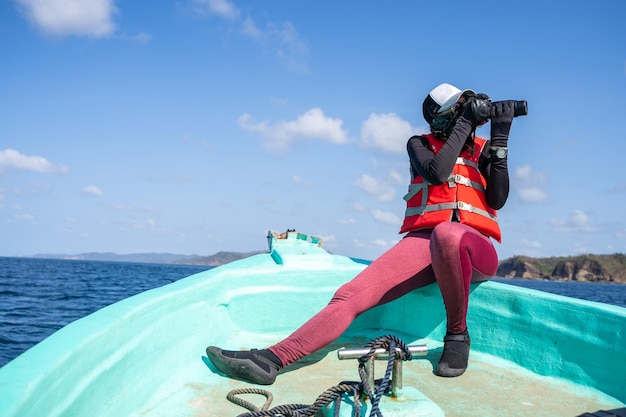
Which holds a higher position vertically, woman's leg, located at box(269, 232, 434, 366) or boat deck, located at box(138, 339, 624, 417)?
woman's leg, located at box(269, 232, 434, 366)

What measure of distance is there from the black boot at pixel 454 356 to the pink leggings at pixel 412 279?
0.14 feet

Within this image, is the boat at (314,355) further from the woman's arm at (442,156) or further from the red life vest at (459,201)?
the woman's arm at (442,156)

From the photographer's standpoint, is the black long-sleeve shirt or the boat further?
the black long-sleeve shirt

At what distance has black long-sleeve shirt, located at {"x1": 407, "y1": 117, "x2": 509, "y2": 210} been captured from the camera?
237 cm

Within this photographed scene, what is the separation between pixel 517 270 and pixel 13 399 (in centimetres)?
12743

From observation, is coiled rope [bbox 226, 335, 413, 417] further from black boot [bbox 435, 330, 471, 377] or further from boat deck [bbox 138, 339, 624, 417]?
black boot [bbox 435, 330, 471, 377]

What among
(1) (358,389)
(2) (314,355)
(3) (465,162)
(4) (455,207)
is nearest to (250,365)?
(2) (314,355)

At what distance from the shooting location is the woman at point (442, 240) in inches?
86.4

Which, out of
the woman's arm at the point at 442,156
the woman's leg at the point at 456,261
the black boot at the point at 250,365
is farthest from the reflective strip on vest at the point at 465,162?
the black boot at the point at 250,365

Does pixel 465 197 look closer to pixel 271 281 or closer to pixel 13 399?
pixel 271 281

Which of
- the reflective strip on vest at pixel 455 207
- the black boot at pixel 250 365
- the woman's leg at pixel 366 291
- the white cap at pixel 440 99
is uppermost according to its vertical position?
the white cap at pixel 440 99

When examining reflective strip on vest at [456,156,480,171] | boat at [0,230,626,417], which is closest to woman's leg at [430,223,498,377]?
boat at [0,230,626,417]

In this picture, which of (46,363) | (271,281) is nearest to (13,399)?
(46,363)

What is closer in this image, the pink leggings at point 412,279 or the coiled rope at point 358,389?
the coiled rope at point 358,389
